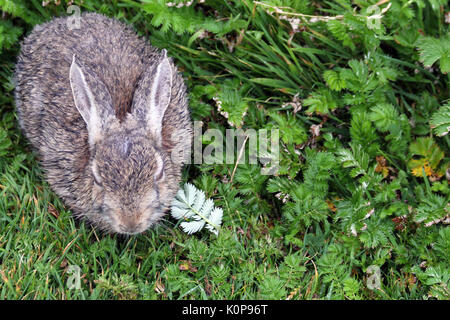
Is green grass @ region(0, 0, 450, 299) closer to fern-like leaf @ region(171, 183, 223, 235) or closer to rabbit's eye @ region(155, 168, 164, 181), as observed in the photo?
fern-like leaf @ region(171, 183, 223, 235)

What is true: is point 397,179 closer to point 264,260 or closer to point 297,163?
point 297,163

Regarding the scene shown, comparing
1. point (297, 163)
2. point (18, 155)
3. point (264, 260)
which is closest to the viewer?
point (264, 260)

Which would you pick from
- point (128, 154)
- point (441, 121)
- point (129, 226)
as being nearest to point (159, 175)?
point (128, 154)

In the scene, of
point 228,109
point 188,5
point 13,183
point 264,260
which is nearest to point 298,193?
point 264,260

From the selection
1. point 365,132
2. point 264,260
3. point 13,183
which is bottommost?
point 264,260

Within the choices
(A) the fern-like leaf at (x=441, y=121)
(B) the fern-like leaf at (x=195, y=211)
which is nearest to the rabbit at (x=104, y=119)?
(B) the fern-like leaf at (x=195, y=211)

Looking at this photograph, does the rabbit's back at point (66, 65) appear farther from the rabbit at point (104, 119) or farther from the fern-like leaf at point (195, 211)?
the fern-like leaf at point (195, 211)

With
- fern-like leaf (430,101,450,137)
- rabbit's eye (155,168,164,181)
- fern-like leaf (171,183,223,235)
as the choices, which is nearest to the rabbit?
rabbit's eye (155,168,164,181)
